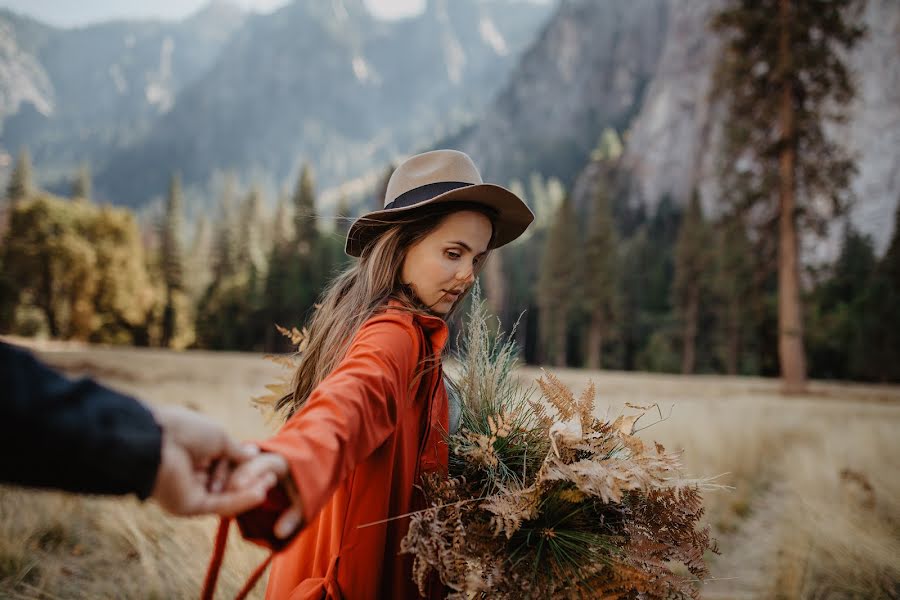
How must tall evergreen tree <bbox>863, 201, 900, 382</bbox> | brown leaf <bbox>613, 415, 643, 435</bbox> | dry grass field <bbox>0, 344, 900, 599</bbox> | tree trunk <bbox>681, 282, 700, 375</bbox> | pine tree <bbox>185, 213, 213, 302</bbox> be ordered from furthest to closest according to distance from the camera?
1. pine tree <bbox>185, 213, 213, 302</bbox>
2. tree trunk <bbox>681, 282, 700, 375</bbox>
3. tall evergreen tree <bbox>863, 201, 900, 382</bbox>
4. dry grass field <bbox>0, 344, 900, 599</bbox>
5. brown leaf <bbox>613, 415, 643, 435</bbox>

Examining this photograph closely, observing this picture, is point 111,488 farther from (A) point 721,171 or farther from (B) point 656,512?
(A) point 721,171

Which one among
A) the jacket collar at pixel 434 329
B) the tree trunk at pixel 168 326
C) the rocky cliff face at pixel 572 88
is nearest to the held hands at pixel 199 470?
the jacket collar at pixel 434 329

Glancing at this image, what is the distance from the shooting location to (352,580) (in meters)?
1.32

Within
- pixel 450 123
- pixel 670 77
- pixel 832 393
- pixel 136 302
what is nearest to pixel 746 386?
pixel 832 393

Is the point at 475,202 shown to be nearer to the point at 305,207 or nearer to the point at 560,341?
the point at 560,341

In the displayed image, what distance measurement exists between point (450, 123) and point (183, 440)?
19286 centimetres

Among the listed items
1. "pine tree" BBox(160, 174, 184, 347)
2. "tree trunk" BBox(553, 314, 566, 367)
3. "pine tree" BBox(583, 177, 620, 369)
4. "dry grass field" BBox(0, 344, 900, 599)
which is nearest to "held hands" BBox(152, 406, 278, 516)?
"dry grass field" BBox(0, 344, 900, 599)

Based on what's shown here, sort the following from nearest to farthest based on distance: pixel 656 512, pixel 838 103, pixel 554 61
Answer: pixel 656 512 → pixel 838 103 → pixel 554 61

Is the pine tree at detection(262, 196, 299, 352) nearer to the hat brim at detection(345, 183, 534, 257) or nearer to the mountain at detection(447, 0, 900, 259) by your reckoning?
the mountain at detection(447, 0, 900, 259)

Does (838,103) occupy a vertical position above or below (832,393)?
above

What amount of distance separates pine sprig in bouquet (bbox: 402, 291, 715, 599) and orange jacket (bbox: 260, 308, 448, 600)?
0.39ft

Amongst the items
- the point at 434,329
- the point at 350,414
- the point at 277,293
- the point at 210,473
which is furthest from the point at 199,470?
the point at 277,293

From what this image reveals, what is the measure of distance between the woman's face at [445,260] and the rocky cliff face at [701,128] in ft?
177

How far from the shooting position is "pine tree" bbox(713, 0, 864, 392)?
11.3 metres
